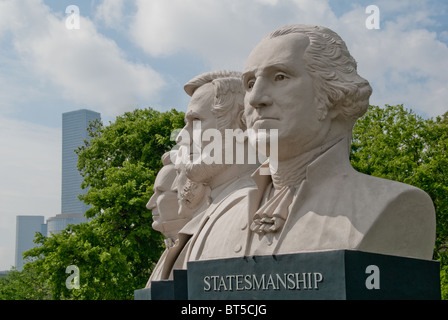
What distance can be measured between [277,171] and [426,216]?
1.34 m

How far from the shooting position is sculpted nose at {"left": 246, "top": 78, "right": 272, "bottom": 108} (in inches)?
216

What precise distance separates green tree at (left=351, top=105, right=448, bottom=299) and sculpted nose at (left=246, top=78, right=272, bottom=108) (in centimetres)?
1442

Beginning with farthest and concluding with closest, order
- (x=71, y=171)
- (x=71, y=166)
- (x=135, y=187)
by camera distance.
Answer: (x=71, y=171), (x=71, y=166), (x=135, y=187)

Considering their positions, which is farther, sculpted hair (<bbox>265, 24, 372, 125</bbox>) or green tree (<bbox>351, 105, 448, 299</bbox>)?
green tree (<bbox>351, 105, 448, 299</bbox>)

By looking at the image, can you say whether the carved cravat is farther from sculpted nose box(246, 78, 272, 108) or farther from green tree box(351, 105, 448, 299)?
green tree box(351, 105, 448, 299)

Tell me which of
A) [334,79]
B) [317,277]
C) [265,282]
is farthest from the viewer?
[334,79]

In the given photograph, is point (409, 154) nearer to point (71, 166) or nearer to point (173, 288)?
point (173, 288)

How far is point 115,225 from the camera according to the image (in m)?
21.8

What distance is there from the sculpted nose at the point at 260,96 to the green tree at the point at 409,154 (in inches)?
568

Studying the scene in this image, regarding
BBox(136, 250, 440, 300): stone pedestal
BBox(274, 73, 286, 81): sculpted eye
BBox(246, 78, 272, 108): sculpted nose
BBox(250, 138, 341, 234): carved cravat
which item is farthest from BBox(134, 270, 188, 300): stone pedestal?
BBox(274, 73, 286, 81): sculpted eye

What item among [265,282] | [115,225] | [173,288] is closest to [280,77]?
[265,282]

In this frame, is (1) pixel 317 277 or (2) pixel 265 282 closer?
(1) pixel 317 277

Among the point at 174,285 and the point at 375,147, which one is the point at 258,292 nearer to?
the point at 174,285

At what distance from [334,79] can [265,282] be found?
1.85 m
